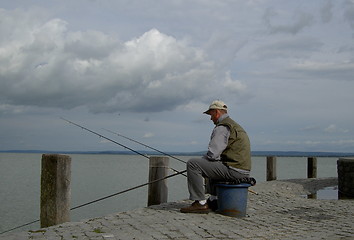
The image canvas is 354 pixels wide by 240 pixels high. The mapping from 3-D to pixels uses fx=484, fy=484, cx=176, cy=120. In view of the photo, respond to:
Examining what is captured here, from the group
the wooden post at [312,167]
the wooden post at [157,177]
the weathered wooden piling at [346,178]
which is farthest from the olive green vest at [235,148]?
the wooden post at [312,167]

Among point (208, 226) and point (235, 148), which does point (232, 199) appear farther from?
point (208, 226)

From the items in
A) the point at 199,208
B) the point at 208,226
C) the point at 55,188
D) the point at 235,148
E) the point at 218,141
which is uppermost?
the point at 218,141

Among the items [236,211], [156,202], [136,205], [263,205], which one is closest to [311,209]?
[263,205]

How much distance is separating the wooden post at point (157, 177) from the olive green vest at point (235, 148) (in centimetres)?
163

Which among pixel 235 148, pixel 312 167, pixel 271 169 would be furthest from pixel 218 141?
pixel 312 167

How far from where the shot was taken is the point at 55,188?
24.8ft

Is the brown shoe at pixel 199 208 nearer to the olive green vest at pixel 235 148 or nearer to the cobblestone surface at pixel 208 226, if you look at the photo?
the cobblestone surface at pixel 208 226

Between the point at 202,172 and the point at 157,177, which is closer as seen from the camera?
the point at 202,172

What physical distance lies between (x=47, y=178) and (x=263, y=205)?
495 centimetres

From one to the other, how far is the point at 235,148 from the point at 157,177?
6.55 ft

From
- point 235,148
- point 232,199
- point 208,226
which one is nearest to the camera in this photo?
point 208,226

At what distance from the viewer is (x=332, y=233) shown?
283 inches

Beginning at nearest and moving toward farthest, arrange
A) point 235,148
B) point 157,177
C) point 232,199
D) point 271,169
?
point 235,148 < point 232,199 < point 157,177 < point 271,169

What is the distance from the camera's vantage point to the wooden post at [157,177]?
372 inches
